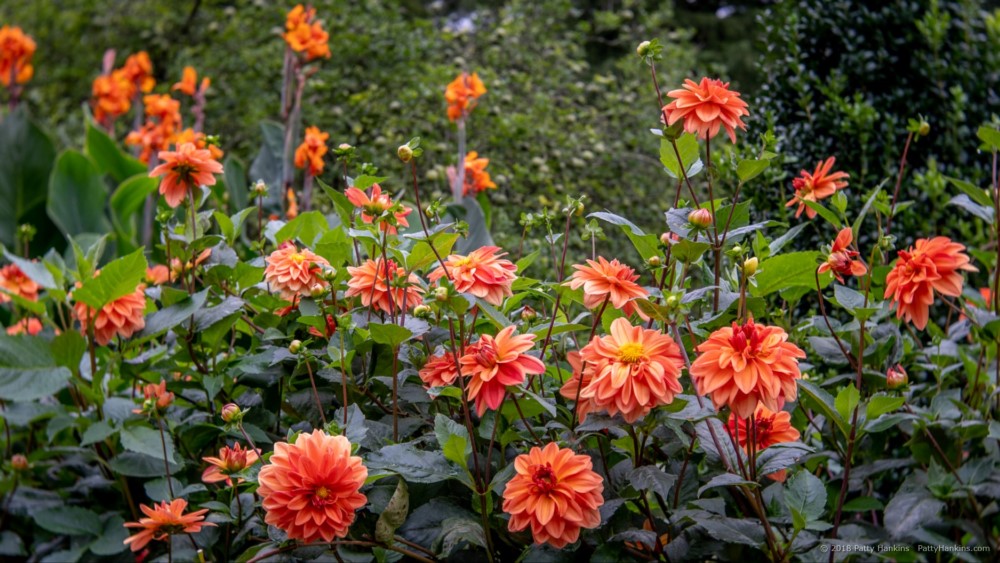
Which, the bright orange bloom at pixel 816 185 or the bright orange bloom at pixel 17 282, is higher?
the bright orange bloom at pixel 816 185

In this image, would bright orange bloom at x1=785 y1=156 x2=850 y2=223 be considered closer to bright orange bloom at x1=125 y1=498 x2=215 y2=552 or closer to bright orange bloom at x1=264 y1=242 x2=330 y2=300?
bright orange bloom at x1=264 y1=242 x2=330 y2=300

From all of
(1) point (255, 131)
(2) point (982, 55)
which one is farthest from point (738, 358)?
(1) point (255, 131)

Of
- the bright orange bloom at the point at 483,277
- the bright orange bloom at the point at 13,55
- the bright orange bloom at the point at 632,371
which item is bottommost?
the bright orange bloom at the point at 13,55

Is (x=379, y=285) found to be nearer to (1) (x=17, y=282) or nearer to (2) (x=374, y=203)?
(2) (x=374, y=203)

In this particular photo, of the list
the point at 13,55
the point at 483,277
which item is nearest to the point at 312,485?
the point at 483,277

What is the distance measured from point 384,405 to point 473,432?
213 millimetres

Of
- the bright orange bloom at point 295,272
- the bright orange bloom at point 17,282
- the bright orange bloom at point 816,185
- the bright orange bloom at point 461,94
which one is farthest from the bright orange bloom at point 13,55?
the bright orange bloom at point 816,185

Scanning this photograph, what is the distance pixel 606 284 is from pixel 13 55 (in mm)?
3385

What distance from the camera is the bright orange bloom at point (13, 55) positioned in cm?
352

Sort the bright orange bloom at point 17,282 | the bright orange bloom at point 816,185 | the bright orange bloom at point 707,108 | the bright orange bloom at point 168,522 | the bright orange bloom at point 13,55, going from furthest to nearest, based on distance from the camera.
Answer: the bright orange bloom at point 13,55 < the bright orange bloom at point 17,282 < the bright orange bloom at point 816,185 < the bright orange bloom at point 168,522 < the bright orange bloom at point 707,108

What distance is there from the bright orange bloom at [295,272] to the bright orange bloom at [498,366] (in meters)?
0.31

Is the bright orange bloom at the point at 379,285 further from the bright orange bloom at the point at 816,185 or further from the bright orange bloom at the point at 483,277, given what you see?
the bright orange bloom at the point at 816,185

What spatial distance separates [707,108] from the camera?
39.8 inches

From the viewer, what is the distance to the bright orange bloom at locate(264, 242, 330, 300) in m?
1.19
